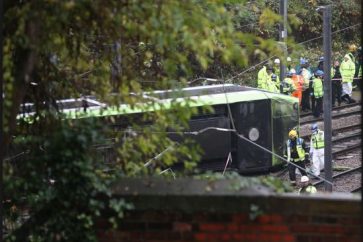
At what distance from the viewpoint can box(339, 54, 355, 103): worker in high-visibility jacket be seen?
3025 centimetres

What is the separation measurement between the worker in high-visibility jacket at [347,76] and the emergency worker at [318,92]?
4.59 feet

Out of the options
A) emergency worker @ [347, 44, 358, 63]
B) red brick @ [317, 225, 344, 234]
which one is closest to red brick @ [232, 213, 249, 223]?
red brick @ [317, 225, 344, 234]

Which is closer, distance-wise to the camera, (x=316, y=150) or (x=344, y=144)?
(x=316, y=150)

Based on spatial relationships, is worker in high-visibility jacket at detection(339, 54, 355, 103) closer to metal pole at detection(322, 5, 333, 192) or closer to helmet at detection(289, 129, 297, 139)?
Answer: helmet at detection(289, 129, 297, 139)

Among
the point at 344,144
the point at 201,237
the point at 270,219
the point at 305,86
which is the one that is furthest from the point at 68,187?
the point at 305,86

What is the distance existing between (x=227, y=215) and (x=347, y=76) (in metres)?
26.3

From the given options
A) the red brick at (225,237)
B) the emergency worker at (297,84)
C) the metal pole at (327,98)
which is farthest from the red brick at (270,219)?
the emergency worker at (297,84)

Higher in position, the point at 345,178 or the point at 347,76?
the point at 347,76

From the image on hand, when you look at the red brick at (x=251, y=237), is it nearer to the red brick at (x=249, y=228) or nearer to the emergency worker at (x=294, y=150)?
the red brick at (x=249, y=228)

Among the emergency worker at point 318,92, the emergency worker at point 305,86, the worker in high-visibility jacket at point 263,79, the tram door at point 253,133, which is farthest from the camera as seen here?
the emergency worker at point 305,86

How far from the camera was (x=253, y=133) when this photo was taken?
20.1m

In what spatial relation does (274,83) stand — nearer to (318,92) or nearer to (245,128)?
(318,92)

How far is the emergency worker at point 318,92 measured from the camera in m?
28.6

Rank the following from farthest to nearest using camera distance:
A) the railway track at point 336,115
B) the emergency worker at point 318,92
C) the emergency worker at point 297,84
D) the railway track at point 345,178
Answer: the emergency worker at point 297,84, the emergency worker at point 318,92, the railway track at point 336,115, the railway track at point 345,178
